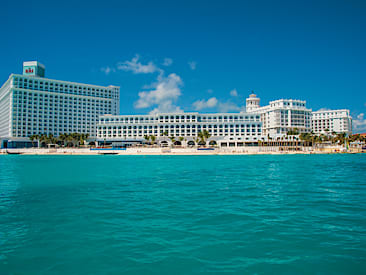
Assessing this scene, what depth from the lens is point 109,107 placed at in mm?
159250

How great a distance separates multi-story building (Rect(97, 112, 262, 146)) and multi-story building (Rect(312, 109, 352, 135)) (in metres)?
54.6

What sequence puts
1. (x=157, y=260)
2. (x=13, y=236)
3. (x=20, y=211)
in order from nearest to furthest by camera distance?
(x=157, y=260), (x=13, y=236), (x=20, y=211)

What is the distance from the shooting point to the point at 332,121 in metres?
160

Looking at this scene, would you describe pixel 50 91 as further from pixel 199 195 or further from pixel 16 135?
pixel 199 195

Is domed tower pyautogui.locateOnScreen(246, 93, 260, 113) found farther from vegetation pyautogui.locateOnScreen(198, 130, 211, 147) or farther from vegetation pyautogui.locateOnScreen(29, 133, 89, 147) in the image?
vegetation pyautogui.locateOnScreen(29, 133, 89, 147)

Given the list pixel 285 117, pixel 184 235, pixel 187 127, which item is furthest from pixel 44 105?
pixel 184 235

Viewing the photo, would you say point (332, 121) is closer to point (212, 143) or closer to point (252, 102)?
point (252, 102)

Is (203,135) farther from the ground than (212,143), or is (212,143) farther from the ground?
(203,135)

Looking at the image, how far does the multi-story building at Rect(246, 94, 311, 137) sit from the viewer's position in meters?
138

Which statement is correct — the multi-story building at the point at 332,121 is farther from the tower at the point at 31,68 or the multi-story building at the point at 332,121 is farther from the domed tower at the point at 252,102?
the tower at the point at 31,68

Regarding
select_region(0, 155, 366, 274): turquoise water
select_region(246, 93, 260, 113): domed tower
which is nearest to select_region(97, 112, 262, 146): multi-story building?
select_region(246, 93, 260, 113): domed tower

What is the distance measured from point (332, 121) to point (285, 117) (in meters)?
41.0

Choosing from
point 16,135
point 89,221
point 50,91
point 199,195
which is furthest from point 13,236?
point 50,91

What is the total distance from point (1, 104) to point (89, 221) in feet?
554
